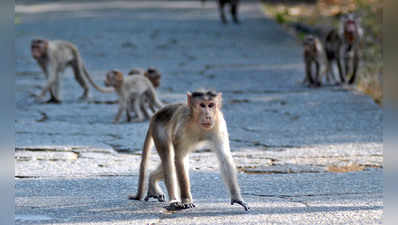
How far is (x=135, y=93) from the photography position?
8383mm

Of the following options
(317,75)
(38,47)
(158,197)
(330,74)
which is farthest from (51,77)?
(158,197)

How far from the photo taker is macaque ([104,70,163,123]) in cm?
837

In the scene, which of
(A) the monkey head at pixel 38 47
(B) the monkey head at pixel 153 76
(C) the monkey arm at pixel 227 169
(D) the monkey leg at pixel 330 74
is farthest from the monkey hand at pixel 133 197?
(D) the monkey leg at pixel 330 74

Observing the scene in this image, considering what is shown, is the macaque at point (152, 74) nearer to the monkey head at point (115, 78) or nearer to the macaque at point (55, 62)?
the monkey head at point (115, 78)

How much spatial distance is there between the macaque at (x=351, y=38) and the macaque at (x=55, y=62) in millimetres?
3513

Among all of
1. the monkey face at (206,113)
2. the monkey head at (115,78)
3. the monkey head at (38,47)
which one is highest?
the monkey face at (206,113)

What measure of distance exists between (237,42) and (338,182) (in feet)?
35.5

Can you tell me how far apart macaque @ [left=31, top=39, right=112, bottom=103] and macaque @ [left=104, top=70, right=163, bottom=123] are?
135 centimetres

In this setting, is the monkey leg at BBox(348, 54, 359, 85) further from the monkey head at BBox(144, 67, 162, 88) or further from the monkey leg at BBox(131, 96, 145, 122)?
the monkey leg at BBox(131, 96, 145, 122)

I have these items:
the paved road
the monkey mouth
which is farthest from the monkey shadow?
the monkey mouth

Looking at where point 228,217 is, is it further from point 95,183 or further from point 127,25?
point 127,25

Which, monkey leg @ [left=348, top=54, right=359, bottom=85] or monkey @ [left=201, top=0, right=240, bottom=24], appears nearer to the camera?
monkey leg @ [left=348, top=54, right=359, bottom=85]

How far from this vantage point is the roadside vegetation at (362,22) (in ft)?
35.2

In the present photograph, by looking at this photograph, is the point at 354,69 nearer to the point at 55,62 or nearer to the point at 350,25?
the point at 350,25
